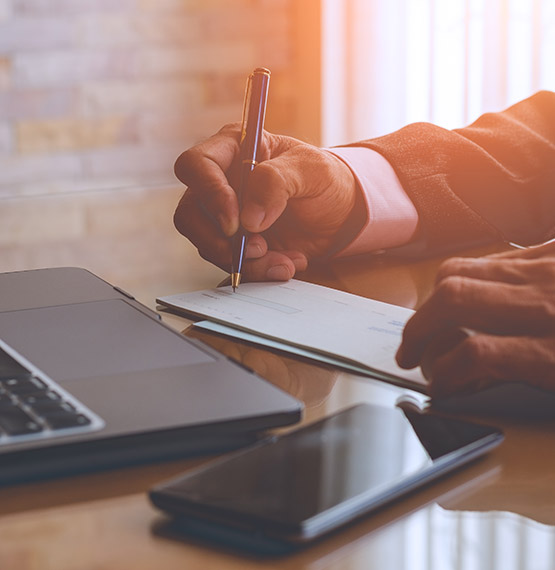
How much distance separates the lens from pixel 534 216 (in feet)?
3.55

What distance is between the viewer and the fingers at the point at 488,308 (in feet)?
1.70

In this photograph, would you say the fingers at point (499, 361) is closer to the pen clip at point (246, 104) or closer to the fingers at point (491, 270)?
the fingers at point (491, 270)

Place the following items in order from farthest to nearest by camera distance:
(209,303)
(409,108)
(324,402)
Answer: (409,108), (209,303), (324,402)

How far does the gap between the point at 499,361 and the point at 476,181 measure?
593 millimetres

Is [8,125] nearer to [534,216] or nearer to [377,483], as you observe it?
[534,216]

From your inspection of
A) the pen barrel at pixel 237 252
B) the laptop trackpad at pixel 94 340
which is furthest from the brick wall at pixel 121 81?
the laptop trackpad at pixel 94 340

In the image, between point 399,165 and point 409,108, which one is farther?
point 409,108

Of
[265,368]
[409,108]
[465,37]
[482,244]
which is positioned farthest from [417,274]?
[409,108]

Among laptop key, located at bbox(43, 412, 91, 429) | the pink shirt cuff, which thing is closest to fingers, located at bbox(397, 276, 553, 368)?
laptop key, located at bbox(43, 412, 91, 429)

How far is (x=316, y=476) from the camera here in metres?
0.41

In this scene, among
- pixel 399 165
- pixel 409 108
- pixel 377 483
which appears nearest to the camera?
pixel 377 483

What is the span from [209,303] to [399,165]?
1.21 feet

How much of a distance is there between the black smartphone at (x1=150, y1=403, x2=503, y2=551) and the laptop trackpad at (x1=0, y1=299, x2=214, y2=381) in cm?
12

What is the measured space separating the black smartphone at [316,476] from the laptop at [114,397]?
0.03 meters
